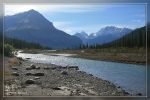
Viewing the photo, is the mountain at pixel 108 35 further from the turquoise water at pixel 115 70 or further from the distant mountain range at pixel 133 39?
the turquoise water at pixel 115 70

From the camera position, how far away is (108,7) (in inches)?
316

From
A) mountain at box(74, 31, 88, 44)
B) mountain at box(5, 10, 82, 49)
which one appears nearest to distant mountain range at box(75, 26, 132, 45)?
mountain at box(74, 31, 88, 44)

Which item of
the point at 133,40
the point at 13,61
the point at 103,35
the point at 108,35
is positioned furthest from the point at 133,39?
the point at 13,61

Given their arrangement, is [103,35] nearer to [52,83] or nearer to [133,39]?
[133,39]

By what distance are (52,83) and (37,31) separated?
105 centimetres

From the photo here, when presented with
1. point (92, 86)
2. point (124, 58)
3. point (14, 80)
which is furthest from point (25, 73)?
point (124, 58)

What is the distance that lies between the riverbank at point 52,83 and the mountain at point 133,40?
3.00ft

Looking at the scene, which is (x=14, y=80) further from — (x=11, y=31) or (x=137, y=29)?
(x=137, y=29)

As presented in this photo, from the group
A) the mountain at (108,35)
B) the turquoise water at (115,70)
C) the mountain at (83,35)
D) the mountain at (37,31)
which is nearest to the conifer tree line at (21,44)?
the mountain at (37,31)

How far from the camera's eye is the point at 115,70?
978 cm

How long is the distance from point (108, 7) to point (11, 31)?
193cm

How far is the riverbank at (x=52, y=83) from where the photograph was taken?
818 centimetres

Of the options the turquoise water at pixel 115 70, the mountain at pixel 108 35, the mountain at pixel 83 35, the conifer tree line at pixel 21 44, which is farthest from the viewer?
the conifer tree line at pixel 21 44

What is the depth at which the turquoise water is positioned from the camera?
836 cm
